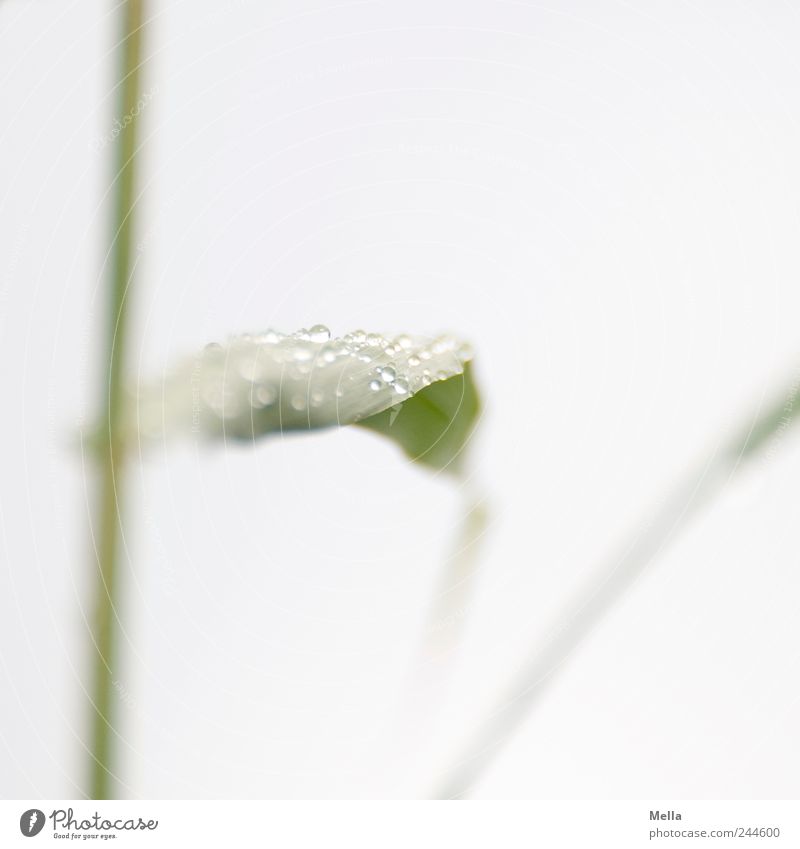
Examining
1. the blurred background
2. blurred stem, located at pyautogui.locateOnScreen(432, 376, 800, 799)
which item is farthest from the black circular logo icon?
blurred stem, located at pyautogui.locateOnScreen(432, 376, 800, 799)

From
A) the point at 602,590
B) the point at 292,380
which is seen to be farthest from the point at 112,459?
the point at 602,590

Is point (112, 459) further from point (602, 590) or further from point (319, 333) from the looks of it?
point (602, 590)

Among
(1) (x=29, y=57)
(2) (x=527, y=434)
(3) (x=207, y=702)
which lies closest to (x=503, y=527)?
(2) (x=527, y=434)

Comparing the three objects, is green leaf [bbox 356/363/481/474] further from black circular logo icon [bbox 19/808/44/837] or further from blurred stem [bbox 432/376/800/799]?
black circular logo icon [bbox 19/808/44/837]

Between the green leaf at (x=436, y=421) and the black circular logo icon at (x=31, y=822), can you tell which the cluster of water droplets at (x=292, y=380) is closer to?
the green leaf at (x=436, y=421)

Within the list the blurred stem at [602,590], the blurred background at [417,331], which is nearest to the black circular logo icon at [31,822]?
A: the blurred background at [417,331]

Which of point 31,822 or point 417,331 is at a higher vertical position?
point 417,331
